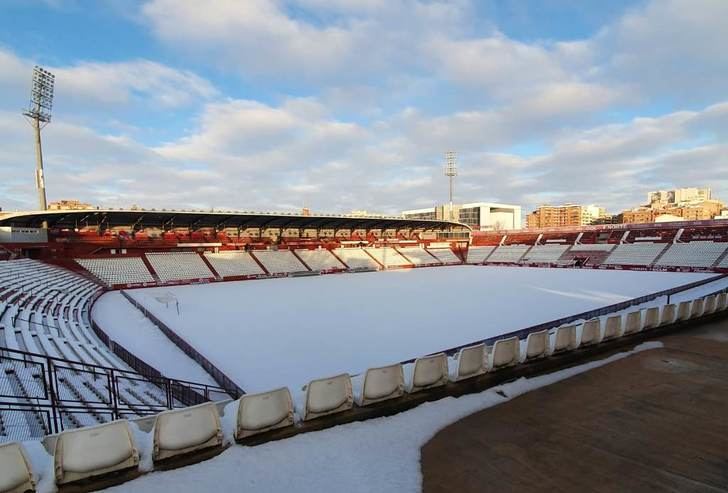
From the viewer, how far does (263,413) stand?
15.1ft

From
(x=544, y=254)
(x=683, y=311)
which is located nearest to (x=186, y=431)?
(x=683, y=311)

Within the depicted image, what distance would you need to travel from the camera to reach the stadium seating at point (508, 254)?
5160cm

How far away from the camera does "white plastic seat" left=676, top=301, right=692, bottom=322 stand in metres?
10.6

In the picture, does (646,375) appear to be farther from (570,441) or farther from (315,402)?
(315,402)

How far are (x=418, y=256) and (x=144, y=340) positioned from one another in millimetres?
42430

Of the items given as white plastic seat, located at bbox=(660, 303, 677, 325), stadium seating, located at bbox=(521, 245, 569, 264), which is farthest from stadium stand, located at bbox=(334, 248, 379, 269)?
white plastic seat, located at bbox=(660, 303, 677, 325)

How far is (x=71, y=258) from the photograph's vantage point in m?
31.4

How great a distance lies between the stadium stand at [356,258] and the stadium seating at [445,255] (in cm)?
1194

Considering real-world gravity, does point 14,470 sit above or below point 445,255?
above

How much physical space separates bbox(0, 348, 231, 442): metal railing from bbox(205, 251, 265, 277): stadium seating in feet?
94.9

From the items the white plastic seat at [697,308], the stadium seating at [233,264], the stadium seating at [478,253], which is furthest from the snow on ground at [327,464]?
the stadium seating at [478,253]

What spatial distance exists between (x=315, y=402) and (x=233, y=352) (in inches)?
362

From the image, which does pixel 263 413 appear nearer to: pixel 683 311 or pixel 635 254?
pixel 683 311

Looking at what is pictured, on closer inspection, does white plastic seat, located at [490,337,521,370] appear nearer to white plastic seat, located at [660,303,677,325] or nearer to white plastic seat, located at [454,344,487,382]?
white plastic seat, located at [454,344,487,382]
